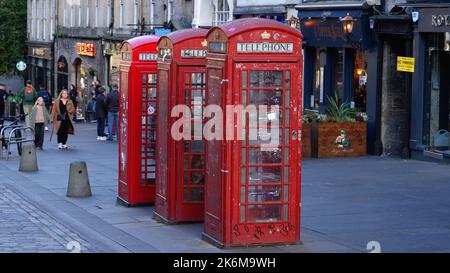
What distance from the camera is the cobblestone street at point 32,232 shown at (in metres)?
12.9

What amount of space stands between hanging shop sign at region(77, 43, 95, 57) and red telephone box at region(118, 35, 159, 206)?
33.0 m

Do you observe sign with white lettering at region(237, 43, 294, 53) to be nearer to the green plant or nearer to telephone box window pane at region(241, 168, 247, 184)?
telephone box window pane at region(241, 168, 247, 184)

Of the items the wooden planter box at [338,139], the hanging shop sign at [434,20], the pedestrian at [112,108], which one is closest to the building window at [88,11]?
the pedestrian at [112,108]

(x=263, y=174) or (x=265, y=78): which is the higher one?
(x=265, y=78)

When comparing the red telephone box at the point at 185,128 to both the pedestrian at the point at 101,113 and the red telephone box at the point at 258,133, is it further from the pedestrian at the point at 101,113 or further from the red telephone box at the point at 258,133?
the pedestrian at the point at 101,113

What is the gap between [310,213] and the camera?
1557 cm

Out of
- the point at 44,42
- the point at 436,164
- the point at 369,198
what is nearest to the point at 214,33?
the point at 369,198

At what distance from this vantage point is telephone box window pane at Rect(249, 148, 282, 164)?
40.6 feet

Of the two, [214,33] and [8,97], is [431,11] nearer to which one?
[214,33]

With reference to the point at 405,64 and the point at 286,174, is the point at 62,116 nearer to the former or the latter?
the point at 405,64

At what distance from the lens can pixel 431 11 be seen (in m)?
22.5

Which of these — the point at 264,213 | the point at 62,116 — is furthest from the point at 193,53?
the point at 62,116

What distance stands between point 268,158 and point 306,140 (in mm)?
11310

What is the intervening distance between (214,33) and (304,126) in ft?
36.4
